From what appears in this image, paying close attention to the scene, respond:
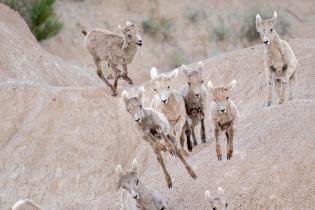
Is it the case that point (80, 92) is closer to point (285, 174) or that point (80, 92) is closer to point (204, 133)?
point (204, 133)

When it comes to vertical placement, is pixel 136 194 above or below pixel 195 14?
below

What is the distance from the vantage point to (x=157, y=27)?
32.8 metres

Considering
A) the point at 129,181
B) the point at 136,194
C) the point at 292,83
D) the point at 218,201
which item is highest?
the point at 292,83

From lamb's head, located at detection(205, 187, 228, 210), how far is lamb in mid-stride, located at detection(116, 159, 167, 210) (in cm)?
100

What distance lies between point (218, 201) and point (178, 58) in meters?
21.2

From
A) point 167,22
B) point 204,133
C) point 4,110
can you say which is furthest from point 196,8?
point 204,133

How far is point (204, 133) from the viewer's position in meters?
14.2

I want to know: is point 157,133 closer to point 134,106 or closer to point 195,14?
point 134,106

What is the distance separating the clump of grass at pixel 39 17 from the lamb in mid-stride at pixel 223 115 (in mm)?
17719

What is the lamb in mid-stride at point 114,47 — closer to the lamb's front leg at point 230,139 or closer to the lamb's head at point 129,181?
the lamb's front leg at point 230,139

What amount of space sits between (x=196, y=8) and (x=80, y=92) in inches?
662

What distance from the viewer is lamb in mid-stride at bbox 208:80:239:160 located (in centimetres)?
1188

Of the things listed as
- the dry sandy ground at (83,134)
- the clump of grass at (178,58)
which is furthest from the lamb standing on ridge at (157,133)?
the clump of grass at (178,58)

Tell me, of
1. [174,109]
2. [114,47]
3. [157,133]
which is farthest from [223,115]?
[114,47]
